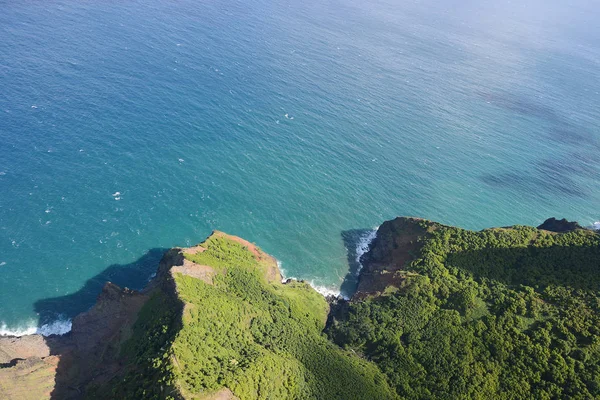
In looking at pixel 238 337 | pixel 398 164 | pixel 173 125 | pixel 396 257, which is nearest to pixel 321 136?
pixel 398 164

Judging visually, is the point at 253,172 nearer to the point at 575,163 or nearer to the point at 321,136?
the point at 321,136

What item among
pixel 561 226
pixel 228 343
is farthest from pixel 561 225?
pixel 228 343

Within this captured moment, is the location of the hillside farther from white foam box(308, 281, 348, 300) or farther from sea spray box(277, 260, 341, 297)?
sea spray box(277, 260, 341, 297)

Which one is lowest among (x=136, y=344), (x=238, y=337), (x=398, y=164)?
(x=136, y=344)

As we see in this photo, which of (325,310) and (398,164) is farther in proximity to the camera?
(398,164)

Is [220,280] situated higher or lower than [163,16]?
lower

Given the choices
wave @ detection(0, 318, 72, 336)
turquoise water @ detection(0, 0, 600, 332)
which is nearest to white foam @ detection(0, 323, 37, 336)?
wave @ detection(0, 318, 72, 336)
